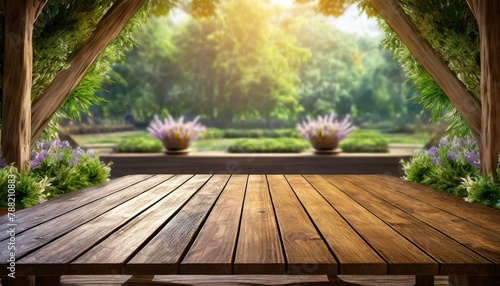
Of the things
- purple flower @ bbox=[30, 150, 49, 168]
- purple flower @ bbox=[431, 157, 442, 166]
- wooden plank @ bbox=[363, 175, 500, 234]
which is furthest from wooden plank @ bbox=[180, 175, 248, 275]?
purple flower @ bbox=[431, 157, 442, 166]

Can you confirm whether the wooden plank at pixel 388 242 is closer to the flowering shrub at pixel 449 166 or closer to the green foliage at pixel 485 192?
the green foliage at pixel 485 192

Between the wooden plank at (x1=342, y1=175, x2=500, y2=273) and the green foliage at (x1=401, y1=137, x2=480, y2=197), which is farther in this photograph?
the green foliage at (x1=401, y1=137, x2=480, y2=197)

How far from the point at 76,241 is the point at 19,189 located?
2239mm

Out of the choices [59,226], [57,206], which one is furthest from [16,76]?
[59,226]

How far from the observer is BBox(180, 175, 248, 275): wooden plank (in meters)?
1.69

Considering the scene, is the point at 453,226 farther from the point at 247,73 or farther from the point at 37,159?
the point at 247,73

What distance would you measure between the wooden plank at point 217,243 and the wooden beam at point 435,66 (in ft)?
7.16

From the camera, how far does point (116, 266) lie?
1.68 meters

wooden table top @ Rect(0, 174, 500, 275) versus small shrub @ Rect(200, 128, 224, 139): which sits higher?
small shrub @ Rect(200, 128, 224, 139)

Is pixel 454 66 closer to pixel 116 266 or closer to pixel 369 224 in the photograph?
pixel 369 224

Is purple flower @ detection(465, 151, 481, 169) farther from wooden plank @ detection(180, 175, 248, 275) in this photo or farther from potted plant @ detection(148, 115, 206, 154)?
potted plant @ detection(148, 115, 206, 154)

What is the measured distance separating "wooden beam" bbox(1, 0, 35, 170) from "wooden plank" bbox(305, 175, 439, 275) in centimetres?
257

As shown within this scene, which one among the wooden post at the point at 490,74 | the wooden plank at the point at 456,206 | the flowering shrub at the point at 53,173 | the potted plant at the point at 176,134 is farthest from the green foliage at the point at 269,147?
the wooden post at the point at 490,74

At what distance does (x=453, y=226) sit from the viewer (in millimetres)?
2344
